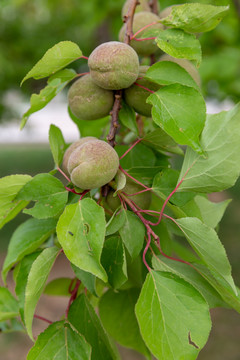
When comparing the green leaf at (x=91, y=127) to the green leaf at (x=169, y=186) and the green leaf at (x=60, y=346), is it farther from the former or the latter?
the green leaf at (x=60, y=346)

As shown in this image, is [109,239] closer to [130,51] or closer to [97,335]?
[97,335]

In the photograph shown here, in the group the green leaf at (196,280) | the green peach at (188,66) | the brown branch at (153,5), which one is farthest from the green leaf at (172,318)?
the brown branch at (153,5)

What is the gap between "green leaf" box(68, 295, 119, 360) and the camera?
640 millimetres

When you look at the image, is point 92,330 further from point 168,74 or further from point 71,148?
point 168,74

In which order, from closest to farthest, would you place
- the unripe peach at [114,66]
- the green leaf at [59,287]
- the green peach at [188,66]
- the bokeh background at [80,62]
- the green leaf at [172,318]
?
the green leaf at [172,318]
the unripe peach at [114,66]
the green peach at [188,66]
the green leaf at [59,287]
the bokeh background at [80,62]

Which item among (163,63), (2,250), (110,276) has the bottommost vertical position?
(2,250)

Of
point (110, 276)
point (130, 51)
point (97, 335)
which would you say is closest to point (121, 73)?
point (130, 51)

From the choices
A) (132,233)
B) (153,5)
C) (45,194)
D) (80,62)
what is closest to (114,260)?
(132,233)

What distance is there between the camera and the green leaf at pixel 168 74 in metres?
0.60

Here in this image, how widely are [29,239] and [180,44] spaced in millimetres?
418

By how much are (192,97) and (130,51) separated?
0.44ft

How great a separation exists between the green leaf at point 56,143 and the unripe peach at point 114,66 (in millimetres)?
124

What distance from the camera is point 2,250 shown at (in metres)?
3.92

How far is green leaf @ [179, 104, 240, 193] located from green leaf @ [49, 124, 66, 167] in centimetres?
23
